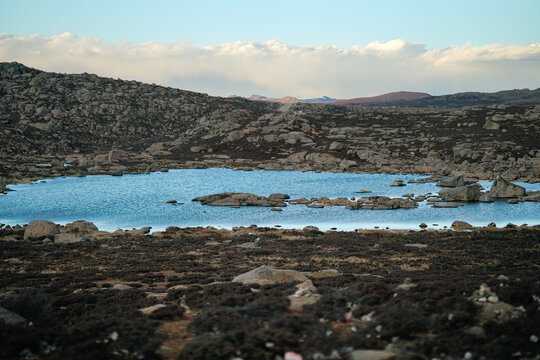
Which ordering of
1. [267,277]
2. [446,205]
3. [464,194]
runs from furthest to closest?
[464,194] < [446,205] < [267,277]

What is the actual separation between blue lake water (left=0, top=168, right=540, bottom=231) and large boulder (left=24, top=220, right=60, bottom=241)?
866cm

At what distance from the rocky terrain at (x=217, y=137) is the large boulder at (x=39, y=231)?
49.5 m

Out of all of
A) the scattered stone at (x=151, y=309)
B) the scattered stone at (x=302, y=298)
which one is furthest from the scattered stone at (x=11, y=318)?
the scattered stone at (x=302, y=298)

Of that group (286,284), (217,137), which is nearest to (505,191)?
(286,284)

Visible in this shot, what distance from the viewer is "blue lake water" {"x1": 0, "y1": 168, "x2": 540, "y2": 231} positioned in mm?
51688

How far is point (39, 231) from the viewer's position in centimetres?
4003

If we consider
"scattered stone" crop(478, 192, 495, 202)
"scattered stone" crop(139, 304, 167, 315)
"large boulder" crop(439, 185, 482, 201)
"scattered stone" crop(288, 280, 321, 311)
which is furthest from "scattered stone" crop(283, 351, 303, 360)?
"scattered stone" crop(478, 192, 495, 202)

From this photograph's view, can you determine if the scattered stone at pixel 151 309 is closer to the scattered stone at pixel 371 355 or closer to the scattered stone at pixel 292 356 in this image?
the scattered stone at pixel 292 356

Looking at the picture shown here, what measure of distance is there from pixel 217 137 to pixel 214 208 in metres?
86.2

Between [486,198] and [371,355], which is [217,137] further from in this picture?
[371,355]

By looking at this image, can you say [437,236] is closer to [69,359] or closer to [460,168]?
[69,359]

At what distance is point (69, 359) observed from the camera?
8711mm

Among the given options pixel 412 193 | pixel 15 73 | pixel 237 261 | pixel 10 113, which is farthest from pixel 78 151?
pixel 237 261

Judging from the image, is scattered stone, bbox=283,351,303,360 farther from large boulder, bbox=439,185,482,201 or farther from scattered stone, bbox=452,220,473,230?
large boulder, bbox=439,185,482,201
